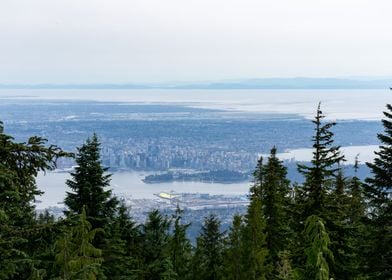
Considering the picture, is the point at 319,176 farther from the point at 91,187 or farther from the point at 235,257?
the point at 91,187

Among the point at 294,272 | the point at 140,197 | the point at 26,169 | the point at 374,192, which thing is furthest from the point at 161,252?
the point at 140,197

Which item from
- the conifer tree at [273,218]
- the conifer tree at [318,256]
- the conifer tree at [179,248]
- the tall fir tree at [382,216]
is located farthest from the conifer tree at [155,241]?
the conifer tree at [318,256]

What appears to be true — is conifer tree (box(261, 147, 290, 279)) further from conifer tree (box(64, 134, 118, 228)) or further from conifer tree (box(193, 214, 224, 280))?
conifer tree (box(64, 134, 118, 228))

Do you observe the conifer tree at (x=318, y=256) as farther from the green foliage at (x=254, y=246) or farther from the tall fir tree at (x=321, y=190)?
the green foliage at (x=254, y=246)

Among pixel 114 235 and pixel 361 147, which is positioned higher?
pixel 114 235

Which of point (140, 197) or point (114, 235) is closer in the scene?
point (114, 235)

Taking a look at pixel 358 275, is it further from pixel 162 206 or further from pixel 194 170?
pixel 194 170
